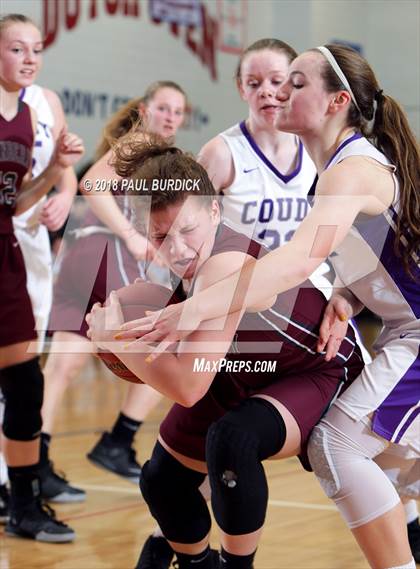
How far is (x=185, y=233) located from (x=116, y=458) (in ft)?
7.54

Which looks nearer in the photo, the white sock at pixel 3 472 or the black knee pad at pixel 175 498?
the black knee pad at pixel 175 498

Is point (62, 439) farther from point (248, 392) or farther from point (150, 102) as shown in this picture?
point (248, 392)

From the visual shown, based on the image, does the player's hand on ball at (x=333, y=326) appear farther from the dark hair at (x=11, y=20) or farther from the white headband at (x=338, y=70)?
the dark hair at (x=11, y=20)

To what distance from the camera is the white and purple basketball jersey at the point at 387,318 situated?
2320 millimetres

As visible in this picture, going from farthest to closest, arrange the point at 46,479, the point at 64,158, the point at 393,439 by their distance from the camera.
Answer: the point at 46,479, the point at 64,158, the point at 393,439

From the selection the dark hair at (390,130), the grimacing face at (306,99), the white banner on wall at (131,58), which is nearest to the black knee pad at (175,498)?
the dark hair at (390,130)

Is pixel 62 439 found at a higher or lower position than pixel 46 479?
lower

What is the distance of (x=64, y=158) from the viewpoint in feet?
11.3

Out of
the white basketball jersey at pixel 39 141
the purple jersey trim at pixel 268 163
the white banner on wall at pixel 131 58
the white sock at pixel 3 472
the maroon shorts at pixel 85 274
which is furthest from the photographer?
the white banner on wall at pixel 131 58

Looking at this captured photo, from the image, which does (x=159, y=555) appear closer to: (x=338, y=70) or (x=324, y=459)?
(x=324, y=459)

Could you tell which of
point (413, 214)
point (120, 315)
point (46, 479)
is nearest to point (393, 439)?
point (413, 214)

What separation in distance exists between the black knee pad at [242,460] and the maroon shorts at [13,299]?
1275mm

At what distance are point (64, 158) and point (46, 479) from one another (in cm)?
132
